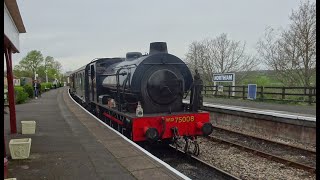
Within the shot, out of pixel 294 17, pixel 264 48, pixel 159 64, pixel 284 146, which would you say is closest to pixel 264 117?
pixel 284 146

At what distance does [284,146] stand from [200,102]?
10.3 feet

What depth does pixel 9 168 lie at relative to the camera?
6383 millimetres

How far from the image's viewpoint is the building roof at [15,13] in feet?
21.6

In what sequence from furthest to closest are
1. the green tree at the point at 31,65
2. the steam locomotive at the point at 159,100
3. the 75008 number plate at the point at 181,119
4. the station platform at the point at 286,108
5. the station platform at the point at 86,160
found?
the green tree at the point at 31,65, the station platform at the point at 286,108, the 75008 number plate at the point at 181,119, the steam locomotive at the point at 159,100, the station platform at the point at 86,160

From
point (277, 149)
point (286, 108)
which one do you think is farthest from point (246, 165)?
point (286, 108)

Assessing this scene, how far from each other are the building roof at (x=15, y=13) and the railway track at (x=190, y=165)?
503 centimetres

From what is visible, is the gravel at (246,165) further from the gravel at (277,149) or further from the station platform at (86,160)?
the station platform at (86,160)

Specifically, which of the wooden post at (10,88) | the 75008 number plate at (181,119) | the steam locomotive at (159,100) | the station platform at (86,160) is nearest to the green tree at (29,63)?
the wooden post at (10,88)

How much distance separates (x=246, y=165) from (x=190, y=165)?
143 centimetres

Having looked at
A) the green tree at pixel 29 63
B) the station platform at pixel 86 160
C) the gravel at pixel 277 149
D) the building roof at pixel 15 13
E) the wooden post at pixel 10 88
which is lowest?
the gravel at pixel 277 149

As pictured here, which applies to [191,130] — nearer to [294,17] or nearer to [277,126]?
[277,126]

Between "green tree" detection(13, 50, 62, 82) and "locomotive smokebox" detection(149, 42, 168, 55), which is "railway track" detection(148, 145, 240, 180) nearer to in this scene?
"locomotive smokebox" detection(149, 42, 168, 55)

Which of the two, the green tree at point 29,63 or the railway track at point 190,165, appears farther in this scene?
the green tree at point 29,63

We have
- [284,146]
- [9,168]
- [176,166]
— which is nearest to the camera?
Result: [9,168]
